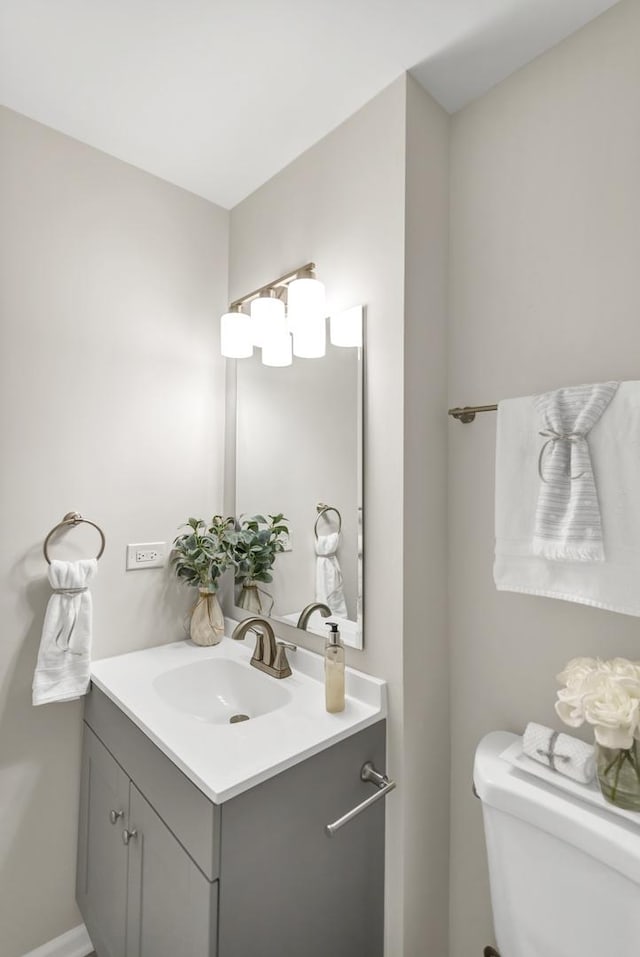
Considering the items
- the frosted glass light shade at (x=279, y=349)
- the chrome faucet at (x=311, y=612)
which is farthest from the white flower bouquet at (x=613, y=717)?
the frosted glass light shade at (x=279, y=349)

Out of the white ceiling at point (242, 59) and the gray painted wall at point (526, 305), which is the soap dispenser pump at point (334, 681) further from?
the white ceiling at point (242, 59)

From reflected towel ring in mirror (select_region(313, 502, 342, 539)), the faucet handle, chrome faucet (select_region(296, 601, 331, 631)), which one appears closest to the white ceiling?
reflected towel ring in mirror (select_region(313, 502, 342, 539))

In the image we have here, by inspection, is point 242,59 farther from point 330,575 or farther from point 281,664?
point 281,664

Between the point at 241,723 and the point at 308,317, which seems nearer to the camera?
the point at 241,723

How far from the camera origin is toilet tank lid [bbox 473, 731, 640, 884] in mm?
849

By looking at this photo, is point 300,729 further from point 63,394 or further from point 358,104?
point 358,104

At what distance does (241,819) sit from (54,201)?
68.6 inches

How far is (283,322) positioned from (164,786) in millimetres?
1303

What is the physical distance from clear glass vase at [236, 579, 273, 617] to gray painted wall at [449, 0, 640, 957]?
0.63m

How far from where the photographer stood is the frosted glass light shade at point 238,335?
163 cm

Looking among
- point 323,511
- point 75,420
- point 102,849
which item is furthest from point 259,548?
point 102,849

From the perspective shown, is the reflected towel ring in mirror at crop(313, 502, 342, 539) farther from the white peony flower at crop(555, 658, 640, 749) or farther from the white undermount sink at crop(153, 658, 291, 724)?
the white peony flower at crop(555, 658, 640, 749)

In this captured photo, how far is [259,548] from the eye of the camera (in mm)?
1621

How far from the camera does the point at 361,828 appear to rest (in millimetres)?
1171
